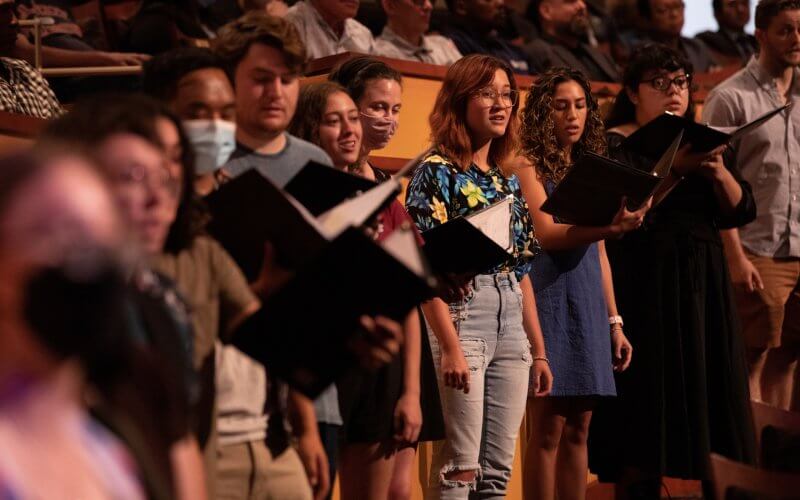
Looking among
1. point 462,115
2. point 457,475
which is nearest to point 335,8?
point 462,115

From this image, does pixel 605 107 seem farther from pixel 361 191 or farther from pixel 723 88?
pixel 361 191

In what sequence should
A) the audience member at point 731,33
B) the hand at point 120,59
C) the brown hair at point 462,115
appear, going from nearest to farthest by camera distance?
the brown hair at point 462,115 → the hand at point 120,59 → the audience member at point 731,33

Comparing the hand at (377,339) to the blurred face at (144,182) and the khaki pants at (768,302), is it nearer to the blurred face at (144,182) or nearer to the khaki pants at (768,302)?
the blurred face at (144,182)

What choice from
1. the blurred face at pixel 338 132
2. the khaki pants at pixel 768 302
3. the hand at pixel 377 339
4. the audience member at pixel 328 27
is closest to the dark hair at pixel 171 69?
the hand at pixel 377 339

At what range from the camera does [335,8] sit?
15.3ft

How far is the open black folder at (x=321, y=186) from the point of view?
2082 mm

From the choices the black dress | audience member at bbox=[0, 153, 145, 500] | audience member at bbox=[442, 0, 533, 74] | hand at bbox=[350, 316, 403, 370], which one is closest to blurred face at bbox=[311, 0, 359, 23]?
audience member at bbox=[442, 0, 533, 74]

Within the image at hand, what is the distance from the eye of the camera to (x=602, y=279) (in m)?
3.49

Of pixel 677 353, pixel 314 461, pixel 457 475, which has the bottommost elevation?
pixel 457 475

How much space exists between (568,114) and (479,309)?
0.76m

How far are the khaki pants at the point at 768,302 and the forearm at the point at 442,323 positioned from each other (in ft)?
5.31

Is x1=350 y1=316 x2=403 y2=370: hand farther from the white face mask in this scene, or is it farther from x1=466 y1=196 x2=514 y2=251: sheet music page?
x1=466 y1=196 x2=514 y2=251: sheet music page

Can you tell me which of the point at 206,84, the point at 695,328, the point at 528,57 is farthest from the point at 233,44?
the point at 528,57

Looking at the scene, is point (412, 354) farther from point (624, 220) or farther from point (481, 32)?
point (481, 32)
